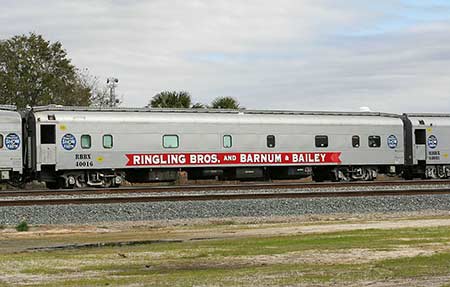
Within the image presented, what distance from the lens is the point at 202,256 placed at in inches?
470

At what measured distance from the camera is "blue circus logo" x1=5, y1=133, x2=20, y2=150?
3089 centimetres

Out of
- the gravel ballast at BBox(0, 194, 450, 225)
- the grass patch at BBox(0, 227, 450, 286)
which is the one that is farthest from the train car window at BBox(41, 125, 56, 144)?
the grass patch at BBox(0, 227, 450, 286)

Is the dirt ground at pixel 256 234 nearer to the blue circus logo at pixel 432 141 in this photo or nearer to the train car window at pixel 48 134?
the train car window at pixel 48 134

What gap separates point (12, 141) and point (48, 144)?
4.33 feet

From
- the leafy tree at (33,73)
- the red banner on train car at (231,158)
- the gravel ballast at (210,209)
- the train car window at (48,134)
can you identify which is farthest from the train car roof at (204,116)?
the leafy tree at (33,73)

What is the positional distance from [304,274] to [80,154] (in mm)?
22748

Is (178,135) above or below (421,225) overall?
above

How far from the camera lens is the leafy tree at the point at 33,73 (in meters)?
57.9

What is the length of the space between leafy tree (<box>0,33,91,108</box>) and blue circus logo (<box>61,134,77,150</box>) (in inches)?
1050

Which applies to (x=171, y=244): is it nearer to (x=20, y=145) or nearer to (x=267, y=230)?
(x=267, y=230)

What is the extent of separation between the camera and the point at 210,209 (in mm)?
20656

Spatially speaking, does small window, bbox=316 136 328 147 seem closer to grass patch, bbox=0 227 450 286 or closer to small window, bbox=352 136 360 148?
small window, bbox=352 136 360 148

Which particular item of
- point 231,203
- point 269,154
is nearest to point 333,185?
point 269,154

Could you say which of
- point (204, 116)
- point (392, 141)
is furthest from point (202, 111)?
point (392, 141)
